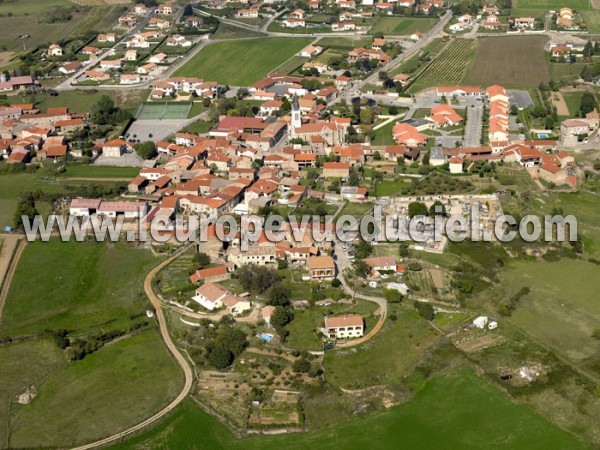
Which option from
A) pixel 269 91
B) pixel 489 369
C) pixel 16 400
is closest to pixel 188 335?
pixel 16 400

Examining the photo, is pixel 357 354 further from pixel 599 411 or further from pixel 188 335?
pixel 599 411

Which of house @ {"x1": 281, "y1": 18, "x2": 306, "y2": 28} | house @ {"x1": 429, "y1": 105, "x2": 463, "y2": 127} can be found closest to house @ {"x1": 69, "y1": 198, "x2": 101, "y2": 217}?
house @ {"x1": 429, "y1": 105, "x2": 463, "y2": 127}

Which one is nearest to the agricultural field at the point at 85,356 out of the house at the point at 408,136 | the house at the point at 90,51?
the house at the point at 408,136

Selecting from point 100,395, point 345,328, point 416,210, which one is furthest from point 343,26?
point 100,395

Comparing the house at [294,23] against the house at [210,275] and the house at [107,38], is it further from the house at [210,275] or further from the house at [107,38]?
the house at [210,275]

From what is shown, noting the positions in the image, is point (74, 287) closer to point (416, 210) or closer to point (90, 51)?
point (416, 210)

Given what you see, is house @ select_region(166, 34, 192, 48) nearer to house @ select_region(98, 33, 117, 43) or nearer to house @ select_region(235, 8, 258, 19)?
house @ select_region(98, 33, 117, 43)
